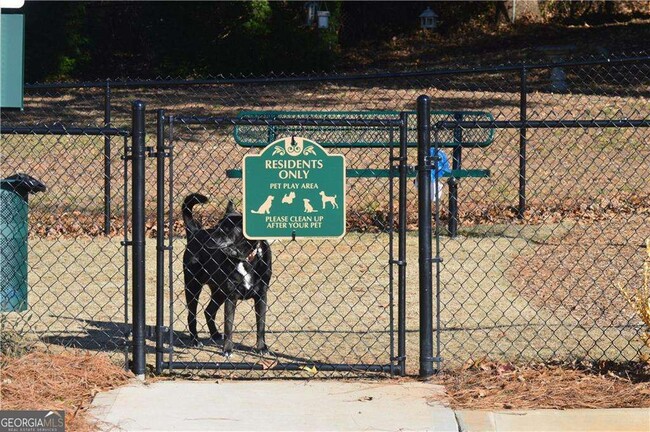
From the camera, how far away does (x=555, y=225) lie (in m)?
11.2

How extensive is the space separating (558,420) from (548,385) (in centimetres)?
46

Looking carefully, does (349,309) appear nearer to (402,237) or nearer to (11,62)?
(402,237)

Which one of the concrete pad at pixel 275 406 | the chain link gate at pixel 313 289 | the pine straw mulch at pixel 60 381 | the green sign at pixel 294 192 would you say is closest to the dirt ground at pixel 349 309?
the chain link gate at pixel 313 289

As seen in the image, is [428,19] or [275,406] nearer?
[275,406]

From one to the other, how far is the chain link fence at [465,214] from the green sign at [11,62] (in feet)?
3.98

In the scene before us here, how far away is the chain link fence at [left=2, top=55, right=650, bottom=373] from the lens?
296 inches

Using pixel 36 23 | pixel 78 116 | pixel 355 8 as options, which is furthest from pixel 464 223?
pixel 355 8

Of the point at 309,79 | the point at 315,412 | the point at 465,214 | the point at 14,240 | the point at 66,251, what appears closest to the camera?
the point at 315,412

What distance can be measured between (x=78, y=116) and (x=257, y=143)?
7.35 meters

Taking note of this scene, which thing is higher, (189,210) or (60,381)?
(189,210)

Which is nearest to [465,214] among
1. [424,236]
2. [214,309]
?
[214,309]

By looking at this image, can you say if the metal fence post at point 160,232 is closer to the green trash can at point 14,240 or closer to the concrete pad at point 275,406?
the concrete pad at point 275,406

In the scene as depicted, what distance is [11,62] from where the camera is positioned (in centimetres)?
606

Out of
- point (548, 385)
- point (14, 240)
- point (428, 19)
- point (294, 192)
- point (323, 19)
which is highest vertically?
point (428, 19)
